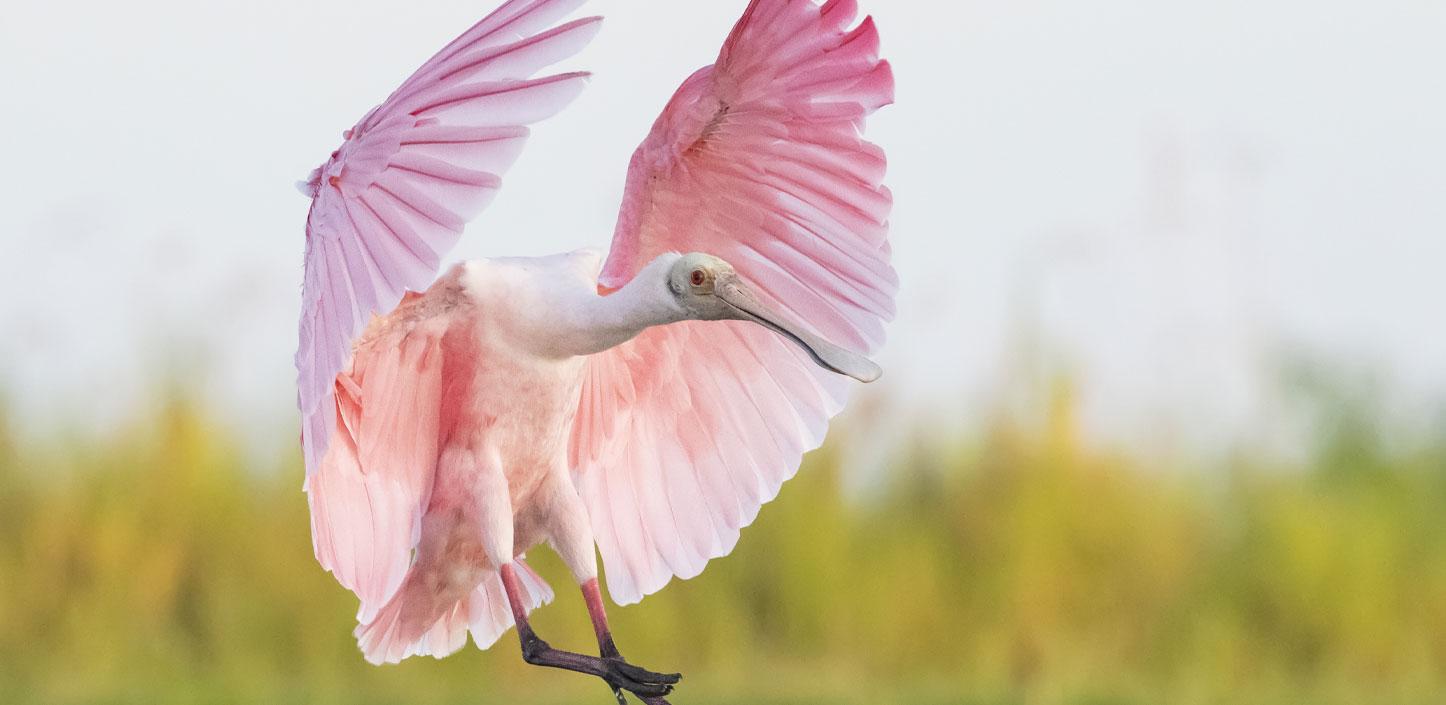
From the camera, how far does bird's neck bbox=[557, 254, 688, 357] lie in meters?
2.73

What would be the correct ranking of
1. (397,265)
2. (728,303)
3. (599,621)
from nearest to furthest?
(397,265)
(728,303)
(599,621)

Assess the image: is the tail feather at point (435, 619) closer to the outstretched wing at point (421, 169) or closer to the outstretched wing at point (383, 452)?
the outstretched wing at point (383, 452)

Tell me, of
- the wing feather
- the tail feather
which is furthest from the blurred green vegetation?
the wing feather

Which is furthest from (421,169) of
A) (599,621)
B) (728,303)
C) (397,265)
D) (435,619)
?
(435,619)

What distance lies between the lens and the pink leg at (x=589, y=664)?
2762mm

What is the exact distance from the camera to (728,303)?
2.74 meters

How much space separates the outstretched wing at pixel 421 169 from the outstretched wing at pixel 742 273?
469 millimetres

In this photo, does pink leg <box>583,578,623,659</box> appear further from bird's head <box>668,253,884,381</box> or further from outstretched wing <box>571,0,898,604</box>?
bird's head <box>668,253,884,381</box>

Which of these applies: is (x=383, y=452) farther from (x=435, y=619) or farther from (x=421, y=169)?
(x=421, y=169)

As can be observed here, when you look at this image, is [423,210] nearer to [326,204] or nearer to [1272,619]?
[326,204]

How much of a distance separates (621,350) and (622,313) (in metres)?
0.43

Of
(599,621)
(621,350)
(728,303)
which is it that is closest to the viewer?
(728,303)

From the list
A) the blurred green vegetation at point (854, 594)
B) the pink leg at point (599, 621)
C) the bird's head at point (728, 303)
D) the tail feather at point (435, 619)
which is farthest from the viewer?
the blurred green vegetation at point (854, 594)

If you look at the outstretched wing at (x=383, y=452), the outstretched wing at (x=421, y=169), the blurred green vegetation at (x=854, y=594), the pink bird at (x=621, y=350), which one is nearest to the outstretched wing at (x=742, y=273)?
the pink bird at (x=621, y=350)
